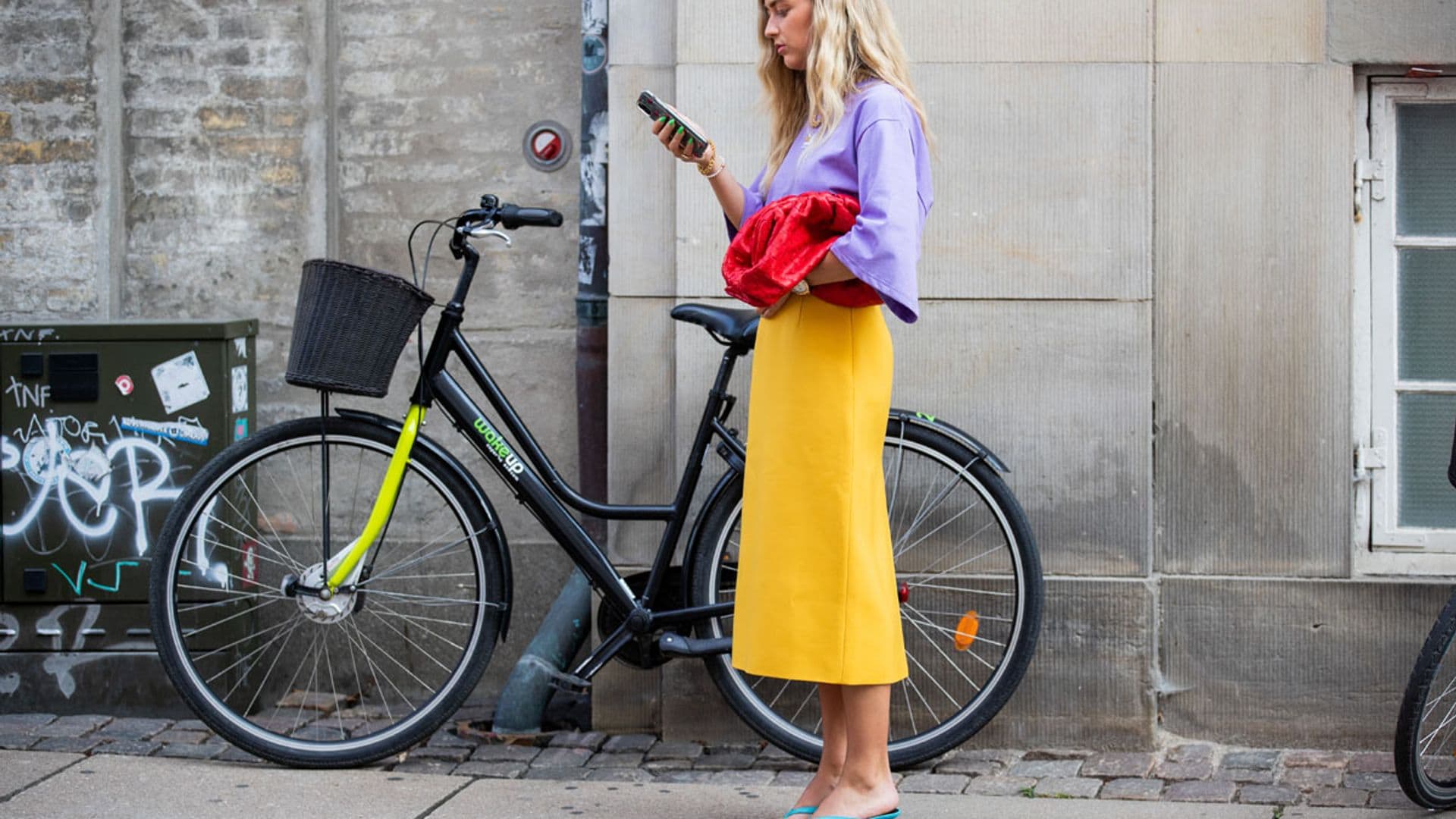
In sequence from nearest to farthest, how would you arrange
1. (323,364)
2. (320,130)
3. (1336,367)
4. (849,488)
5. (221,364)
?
1. (849,488)
2. (323,364)
3. (1336,367)
4. (221,364)
5. (320,130)

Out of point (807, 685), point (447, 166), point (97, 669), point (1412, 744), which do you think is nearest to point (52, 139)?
point (447, 166)

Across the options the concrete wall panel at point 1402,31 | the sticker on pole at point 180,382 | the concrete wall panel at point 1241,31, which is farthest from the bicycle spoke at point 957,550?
the sticker on pole at point 180,382

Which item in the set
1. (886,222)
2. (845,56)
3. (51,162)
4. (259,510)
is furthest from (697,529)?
(51,162)

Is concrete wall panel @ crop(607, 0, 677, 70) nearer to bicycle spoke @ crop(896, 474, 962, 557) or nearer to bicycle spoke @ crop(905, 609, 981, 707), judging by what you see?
bicycle spoke @ crop(896, 474, 962, 557)

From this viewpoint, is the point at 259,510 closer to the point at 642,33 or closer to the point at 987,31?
the point at 642,33

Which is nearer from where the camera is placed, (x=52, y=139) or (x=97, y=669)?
(x=97, y=669)

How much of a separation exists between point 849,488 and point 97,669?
2639 mm

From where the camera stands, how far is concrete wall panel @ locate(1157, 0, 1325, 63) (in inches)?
181

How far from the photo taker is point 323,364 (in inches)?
166

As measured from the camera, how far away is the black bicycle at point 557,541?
171 inches

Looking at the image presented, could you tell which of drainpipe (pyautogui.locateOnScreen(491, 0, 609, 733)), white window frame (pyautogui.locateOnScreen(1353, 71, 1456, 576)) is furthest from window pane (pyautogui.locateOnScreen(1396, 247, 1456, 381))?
drainpipe (pyautogui.locateOnScreen(491, 0, 609, 733))

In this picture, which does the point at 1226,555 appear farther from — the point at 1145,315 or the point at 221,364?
the point at 221,364

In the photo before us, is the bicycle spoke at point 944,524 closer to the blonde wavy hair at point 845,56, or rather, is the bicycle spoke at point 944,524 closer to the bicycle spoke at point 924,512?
the bicycle spoke at point 924,512

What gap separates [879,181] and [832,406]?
511 mm
